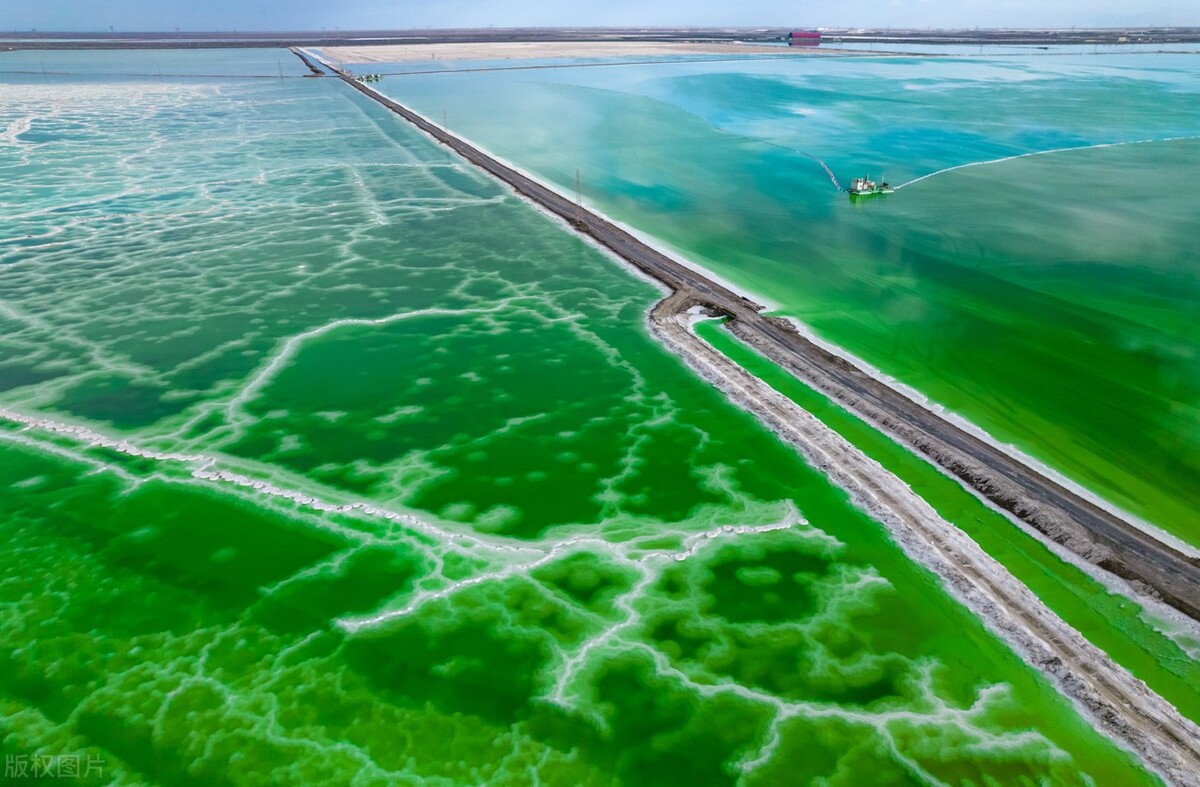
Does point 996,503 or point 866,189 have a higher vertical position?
point 866,189

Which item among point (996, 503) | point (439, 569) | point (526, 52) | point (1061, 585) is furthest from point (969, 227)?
point (526, 52)

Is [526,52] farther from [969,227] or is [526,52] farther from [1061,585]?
[1061,585]

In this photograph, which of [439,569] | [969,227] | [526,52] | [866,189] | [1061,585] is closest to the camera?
[1061,585]

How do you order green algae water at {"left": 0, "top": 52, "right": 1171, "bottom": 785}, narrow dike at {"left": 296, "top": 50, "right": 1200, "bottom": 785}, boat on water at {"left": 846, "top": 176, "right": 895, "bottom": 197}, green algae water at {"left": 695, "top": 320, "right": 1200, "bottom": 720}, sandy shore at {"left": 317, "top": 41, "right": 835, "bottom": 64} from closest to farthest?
green algae water at {"left": 0, "top": 52, "right": 1171, "bottom": 785} → narrow dike at {"left": 296, "top": 50, "right": 1200, "bottom": 785} → green algae water at {"left": 695, "top": 320, "right": 1200, "bottom": 720} → boat on water at {"left": 846, "top": 176, "right": 895, "bottom": 197} → sandy shore at {"left": 317, "top": 41, "right": 835, "bottom": 64}

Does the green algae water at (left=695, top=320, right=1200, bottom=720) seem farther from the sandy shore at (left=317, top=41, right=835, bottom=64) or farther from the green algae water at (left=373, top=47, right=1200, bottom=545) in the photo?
the sandy shore at (left=317, top=41, right=835, bottom=64)

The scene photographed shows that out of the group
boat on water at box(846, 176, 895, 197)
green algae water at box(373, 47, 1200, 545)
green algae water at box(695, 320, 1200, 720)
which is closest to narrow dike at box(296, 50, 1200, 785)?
green algae water at box(695, 320, 1200, 720)

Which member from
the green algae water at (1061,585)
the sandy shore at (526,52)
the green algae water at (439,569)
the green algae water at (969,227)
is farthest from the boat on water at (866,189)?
the sandy shore at (526,52)

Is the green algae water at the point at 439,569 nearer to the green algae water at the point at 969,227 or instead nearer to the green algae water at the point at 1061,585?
the green algae water at the point at 1061,585
